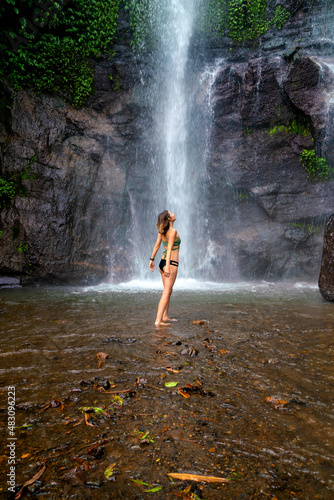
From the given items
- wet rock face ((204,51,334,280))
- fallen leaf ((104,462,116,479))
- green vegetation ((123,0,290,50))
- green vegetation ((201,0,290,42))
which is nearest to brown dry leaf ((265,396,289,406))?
fallen leaf ((104,462,116,479))

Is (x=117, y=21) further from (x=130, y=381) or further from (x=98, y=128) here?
(x=130, y=381)

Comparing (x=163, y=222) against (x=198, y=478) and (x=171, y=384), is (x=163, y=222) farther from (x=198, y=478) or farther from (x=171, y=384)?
(x=198, y=478)

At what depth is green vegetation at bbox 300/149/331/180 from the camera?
469 inches

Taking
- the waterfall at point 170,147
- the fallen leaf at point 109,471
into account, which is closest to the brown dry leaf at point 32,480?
the fallen leaf at point 109,471

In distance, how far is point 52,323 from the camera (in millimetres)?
4961

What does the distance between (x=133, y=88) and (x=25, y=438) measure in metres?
13.7

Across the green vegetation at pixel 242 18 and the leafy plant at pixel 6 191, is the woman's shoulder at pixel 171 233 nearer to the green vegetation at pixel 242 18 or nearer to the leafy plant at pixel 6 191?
the leafy plant at pixel 6 191

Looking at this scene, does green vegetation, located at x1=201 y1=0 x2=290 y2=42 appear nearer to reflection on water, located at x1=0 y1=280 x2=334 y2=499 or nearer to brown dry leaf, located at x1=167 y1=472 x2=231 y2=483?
reflection on water, located at x1=0 y1=280 x2=334 y2=499

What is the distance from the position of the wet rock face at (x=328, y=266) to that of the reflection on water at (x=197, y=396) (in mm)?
2273

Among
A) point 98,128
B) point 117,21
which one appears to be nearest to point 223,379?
point 98,128

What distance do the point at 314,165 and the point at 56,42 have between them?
1107cm

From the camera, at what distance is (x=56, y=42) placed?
37.4ft

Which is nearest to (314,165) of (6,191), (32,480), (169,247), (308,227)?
(308,227)

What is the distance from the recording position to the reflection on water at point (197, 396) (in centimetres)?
165
